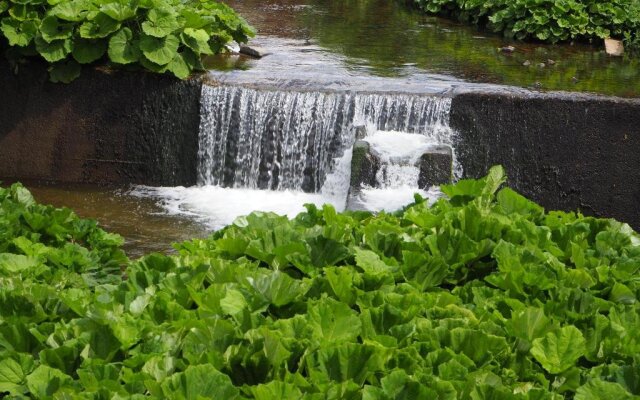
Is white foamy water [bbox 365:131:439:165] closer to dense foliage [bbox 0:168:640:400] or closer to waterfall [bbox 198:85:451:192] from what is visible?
waterfall [bbox 198:85:451:192]

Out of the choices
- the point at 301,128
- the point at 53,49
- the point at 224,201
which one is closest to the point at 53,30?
the point at 53,49

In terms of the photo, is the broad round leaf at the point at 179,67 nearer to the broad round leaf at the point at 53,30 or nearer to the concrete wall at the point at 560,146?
the broad round leaf at the point at 53,30

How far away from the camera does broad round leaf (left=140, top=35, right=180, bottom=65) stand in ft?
32.5

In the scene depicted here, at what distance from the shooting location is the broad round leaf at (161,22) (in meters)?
9.96

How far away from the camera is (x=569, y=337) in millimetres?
2578

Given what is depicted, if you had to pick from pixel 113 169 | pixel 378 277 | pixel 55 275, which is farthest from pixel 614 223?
pixel 113 169

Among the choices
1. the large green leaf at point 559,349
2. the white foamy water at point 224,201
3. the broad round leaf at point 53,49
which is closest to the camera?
the large green leaf at point 559,349

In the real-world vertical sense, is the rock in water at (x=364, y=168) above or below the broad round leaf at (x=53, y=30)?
below

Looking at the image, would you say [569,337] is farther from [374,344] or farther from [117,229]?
[117,229]

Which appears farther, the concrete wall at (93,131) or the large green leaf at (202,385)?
the concrete wall at (93,131)

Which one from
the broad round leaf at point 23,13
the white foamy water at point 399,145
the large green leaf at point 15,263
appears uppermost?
the large green leaf at point 15,263

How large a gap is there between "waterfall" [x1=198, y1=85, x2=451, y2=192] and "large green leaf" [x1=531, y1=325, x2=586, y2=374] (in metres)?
7.31

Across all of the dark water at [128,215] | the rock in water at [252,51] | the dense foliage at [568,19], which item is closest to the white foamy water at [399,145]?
the dark water at [128,215]

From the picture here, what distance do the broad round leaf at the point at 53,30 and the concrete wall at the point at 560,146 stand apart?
373cm
